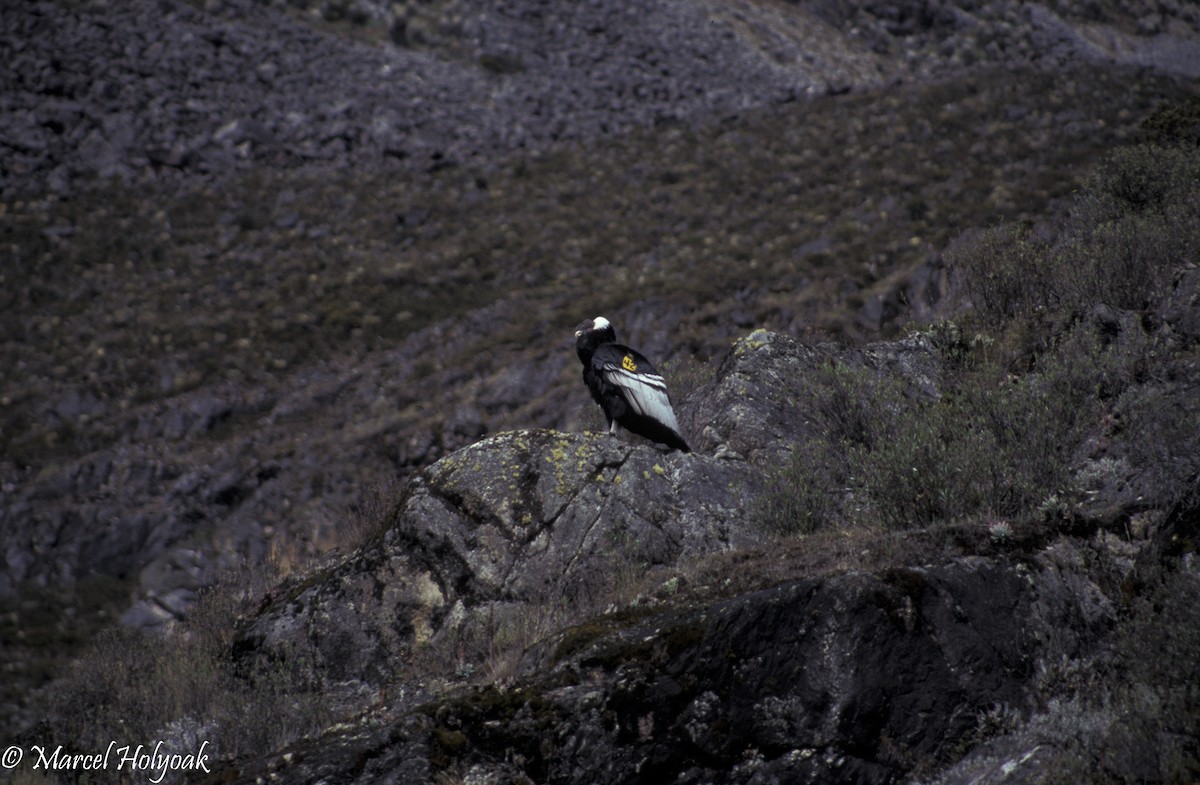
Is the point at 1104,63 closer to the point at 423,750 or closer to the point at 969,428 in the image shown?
the point at 969,428

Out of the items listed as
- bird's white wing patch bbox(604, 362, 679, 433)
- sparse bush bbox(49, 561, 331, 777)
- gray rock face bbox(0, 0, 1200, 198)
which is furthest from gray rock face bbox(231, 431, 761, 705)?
gray rock face bbox(0, 0, 1200, 198)

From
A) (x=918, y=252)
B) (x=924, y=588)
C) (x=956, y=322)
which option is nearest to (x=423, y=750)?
(x=924, y=588)

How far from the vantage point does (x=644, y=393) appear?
8.98 m

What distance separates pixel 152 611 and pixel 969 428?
45.8ft

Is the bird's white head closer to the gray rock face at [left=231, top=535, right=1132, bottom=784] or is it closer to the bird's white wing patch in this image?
the bird's white wing patch

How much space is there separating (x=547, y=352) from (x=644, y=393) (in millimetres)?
13461

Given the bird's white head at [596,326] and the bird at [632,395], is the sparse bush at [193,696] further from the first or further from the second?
the bird's white head at [596,326]

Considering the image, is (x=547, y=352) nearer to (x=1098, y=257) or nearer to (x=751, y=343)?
(x=751, y=343)

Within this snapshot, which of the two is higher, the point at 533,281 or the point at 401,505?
the point at 401,505

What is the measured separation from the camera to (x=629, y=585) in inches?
278

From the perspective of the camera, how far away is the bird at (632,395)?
8.96 meters

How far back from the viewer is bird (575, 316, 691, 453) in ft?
29.4

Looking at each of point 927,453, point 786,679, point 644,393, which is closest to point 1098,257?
point 927,453

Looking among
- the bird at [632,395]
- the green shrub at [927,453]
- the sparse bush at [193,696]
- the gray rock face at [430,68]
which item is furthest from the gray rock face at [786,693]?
the gray rock face at [430,68]
